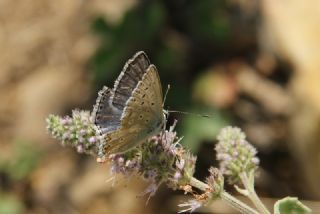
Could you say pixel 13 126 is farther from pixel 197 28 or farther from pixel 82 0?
pixel 197 28

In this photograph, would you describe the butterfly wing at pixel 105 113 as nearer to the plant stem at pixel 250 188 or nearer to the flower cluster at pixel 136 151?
the flower cluster at pixel 136 151

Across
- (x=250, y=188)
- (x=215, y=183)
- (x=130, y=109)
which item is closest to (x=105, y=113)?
(x=130, y=109)

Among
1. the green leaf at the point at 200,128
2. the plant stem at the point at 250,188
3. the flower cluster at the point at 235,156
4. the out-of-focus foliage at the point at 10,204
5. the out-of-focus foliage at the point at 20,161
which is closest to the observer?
the plant stem at the point at 250,188

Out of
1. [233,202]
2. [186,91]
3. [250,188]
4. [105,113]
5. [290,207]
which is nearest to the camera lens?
[105,113]

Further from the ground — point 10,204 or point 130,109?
point 130,109

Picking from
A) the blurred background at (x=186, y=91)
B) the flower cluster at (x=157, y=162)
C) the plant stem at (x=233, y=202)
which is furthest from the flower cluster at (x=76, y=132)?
the blurred background at (x=186, y=91)

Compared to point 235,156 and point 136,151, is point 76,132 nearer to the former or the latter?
point 136,151
